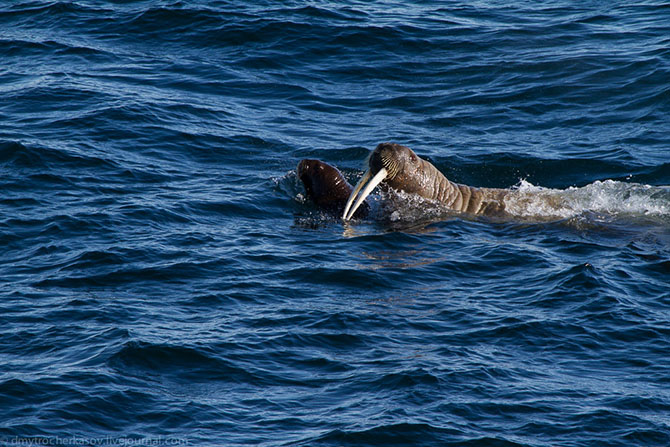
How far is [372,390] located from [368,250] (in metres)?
3.66

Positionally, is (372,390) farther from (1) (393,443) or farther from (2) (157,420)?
(2) (157,420)

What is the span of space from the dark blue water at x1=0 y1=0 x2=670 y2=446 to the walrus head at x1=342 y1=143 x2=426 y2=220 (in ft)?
0.81

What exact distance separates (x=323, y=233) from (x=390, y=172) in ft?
4.06

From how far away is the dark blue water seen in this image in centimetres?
742

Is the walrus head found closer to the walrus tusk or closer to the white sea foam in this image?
the walrus tusk

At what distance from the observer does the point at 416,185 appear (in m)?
12.6

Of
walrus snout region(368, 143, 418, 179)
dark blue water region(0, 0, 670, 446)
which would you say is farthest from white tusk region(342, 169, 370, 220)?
dark blue water region(0, 0, 670, 446)

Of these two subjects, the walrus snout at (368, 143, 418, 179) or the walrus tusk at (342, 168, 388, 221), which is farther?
the walrus snout at (368, 143, 418, 179)

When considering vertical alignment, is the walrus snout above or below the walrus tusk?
above

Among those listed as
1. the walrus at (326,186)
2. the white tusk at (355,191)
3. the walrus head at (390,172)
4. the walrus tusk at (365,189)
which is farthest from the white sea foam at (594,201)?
the walrus at (326,186)

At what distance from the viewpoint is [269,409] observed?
740cm

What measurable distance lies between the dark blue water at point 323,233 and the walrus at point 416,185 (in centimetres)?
27

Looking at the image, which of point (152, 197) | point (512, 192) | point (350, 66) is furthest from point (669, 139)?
point (152, 197)

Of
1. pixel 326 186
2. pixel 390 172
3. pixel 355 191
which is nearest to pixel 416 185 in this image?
pixel 390 172
